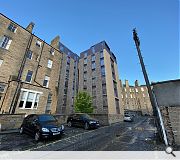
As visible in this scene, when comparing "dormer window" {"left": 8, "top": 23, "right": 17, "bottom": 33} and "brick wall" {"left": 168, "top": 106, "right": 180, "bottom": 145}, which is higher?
"dormer window" {"left": 8, "top": 23, "right": 17, "bottom": 33}

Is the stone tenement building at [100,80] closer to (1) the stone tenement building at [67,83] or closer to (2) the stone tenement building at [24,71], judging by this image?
(1) the stone tenement building at [67,83]

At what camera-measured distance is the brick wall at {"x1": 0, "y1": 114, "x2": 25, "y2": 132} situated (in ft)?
36.4

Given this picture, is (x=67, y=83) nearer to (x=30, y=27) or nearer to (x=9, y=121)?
(x=30, y=27)

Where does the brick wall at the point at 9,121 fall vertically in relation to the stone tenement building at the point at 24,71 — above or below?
below

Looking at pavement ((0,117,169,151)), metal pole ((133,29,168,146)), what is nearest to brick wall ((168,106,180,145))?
metal pole ((133,29,168,146))

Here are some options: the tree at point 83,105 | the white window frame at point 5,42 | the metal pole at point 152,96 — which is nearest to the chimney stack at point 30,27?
the white window frame at point 5,42

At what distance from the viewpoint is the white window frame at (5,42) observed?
16.9 meters

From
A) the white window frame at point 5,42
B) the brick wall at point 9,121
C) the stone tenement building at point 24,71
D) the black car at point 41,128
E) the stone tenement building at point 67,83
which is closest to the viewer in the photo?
the black car at point 41,128

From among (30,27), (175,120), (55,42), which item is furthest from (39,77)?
(175,120)

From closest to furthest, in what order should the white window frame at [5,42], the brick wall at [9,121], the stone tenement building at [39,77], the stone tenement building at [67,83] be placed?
the brick wall at [9,121], the stone tenement building at [39,77], the white window frame at [5,42], the stone tenement building at [67,83]

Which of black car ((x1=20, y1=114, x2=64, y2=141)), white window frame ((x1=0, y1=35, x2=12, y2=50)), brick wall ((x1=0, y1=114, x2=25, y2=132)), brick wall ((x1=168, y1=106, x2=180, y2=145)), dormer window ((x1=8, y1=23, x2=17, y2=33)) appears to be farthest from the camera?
dormer window ((x1=8, y1=23, x2=17, y2=33))

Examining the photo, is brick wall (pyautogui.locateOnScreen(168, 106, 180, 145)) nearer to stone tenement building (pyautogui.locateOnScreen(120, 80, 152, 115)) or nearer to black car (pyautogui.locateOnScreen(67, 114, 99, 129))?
black car (pyautogui.locateOnScreen(67, 114, 99, 129))

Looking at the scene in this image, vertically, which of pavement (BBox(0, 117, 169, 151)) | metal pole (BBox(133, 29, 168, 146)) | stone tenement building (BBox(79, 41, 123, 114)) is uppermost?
stone tenement building (BBox(79, 41, 123, 114))

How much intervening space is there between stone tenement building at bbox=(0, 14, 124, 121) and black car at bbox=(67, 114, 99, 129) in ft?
16.6
